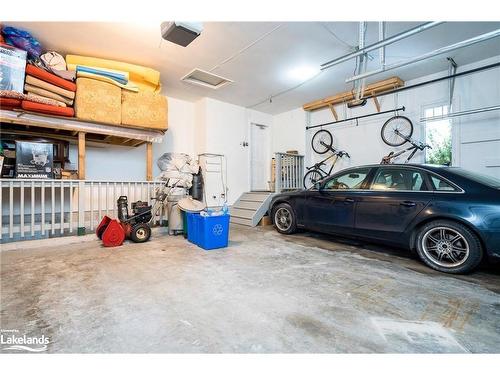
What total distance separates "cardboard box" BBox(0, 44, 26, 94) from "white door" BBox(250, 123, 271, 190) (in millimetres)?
5250

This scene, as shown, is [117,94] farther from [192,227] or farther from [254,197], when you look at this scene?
[254,197]

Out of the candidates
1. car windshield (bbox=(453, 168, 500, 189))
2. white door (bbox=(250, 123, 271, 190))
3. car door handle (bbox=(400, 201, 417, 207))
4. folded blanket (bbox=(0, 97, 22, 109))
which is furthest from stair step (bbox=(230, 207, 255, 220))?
folded blanket (bbox=(0, 97, 22, 109))

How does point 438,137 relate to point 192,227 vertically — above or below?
above

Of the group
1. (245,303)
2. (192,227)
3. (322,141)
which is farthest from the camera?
(322,141)

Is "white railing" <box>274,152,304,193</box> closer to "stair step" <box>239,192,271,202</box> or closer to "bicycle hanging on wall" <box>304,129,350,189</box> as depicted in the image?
"bicycle hanging on wall" <box>304,129,350,189</box>

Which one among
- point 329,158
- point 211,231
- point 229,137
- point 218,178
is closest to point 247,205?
point 218,178

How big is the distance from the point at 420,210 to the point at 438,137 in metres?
3.05

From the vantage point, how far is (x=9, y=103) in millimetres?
3123

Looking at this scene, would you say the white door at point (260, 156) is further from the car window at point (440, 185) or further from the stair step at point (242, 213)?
the car window at point (440, 185)

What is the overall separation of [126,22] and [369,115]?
202 inches

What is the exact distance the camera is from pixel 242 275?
2439mm

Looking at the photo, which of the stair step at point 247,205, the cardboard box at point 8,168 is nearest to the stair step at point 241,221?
the stair step at point 247,205
